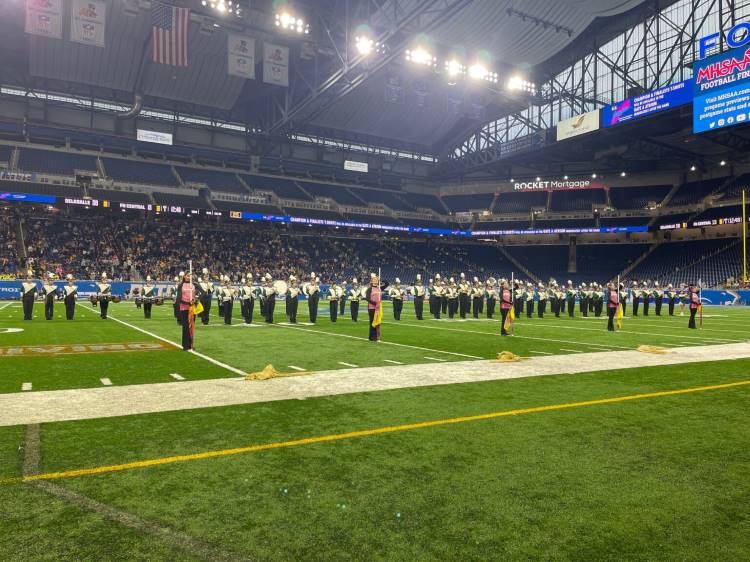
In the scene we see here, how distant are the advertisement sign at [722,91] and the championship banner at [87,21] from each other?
35.1m

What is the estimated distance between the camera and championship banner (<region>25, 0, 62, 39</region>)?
26.6 meters

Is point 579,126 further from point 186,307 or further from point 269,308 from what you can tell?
point 186,307

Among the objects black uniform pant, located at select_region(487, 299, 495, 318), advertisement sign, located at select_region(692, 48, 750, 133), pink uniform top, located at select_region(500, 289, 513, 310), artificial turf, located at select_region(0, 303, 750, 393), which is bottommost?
artificial turf, located at select_region(0, 303, 750, 393)

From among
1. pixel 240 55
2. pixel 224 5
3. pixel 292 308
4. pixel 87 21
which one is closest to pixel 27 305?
pixel 292 308

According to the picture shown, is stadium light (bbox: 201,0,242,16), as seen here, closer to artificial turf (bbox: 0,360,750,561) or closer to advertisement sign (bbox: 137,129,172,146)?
advertisement sign (bbox: 137,129,172,146)

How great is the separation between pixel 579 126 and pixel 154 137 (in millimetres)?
38155

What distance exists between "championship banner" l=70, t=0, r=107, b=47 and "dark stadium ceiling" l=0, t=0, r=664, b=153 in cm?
257

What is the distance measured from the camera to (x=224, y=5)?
3319cm

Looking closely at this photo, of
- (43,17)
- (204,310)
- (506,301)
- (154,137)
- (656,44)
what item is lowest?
(204,310)

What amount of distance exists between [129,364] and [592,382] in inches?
312

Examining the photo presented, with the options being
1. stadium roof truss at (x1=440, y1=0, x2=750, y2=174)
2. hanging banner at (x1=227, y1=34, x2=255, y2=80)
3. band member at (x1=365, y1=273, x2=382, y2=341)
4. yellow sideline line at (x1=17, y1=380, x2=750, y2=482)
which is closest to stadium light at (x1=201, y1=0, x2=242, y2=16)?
hanging banner at (x1=227, y1=34, x2=255, y2=80)

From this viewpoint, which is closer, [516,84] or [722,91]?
[722,91]

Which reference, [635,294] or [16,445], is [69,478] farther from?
[635,294]

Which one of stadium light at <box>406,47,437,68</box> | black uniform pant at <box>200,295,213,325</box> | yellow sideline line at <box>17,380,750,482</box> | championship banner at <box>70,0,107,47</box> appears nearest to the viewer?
yellow sideline line at <box>17,380,750,482</box>
